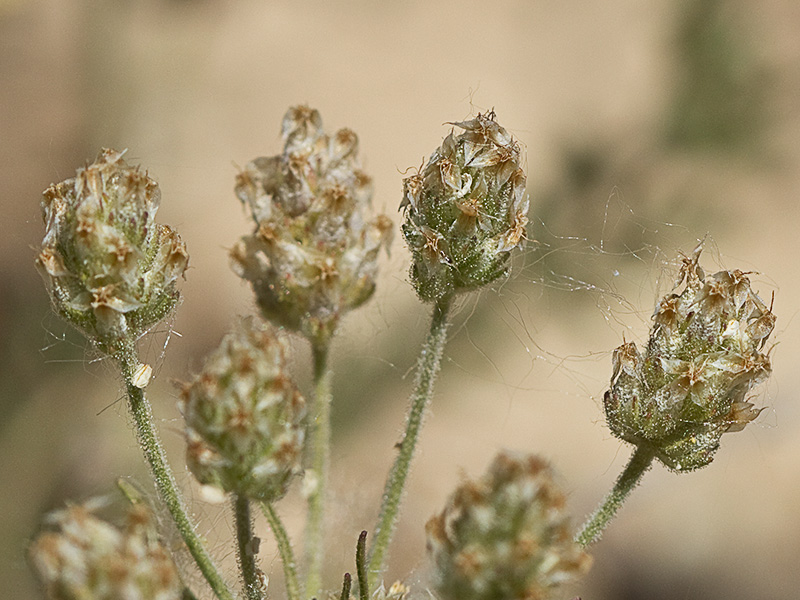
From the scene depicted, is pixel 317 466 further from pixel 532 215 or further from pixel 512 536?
pixel 532 215

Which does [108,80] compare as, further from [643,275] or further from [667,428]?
[667,428]

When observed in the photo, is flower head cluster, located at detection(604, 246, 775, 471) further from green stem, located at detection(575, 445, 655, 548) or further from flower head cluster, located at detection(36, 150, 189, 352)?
flower head cluster, located at detection(36, 150, 189, 352)

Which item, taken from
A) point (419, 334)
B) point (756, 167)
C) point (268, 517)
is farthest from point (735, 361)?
point (756, 167)

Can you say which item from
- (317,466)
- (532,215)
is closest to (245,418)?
(317,466)

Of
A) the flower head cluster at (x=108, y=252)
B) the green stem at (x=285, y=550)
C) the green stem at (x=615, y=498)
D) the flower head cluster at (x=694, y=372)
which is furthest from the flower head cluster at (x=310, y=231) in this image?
the green stem at (x=615, y=498)

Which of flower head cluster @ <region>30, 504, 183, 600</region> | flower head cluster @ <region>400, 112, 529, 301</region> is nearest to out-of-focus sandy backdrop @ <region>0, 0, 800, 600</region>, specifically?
flower head cluster @ <region>400, 112, 529, 301</region>

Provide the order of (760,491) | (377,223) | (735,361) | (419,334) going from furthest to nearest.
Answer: (760,491) → (419,334) → (377,223) → (735,361)

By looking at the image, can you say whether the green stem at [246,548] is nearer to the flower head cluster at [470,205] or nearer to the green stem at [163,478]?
the green stem at [163,478]
